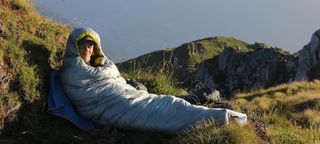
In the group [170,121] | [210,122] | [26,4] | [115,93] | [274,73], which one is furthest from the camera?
[274,73]

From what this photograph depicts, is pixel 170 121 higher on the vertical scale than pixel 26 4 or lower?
lower

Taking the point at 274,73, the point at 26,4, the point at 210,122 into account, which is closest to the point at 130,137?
the point at 210,122

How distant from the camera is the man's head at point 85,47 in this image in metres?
9.39

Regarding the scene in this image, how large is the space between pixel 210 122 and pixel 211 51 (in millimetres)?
134920

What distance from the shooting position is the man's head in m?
9.39

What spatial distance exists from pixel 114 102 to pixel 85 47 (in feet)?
4.15

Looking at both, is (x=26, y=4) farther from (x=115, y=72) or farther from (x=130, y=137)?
(x=130, y=137)

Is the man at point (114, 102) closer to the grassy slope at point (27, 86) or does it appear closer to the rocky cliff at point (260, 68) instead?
the grassy slope at point (27, 86)

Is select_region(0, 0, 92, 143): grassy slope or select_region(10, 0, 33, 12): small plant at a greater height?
select_region(10, 0, 33, 12): small plant

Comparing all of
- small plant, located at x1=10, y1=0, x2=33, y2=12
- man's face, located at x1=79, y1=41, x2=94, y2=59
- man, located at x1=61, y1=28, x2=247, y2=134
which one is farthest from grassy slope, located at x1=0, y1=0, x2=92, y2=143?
small plant, located at x1=10, y1=0, x2=33, y2=12

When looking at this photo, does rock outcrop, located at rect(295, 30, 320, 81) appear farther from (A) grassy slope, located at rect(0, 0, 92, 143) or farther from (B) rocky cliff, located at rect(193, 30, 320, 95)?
(A) grassy slope, located at rect(0, 0, 92, 143)

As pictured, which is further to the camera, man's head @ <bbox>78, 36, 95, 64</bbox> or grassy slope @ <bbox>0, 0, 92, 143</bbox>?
man's head @ <bbox>78, 36, 95, 64</bbox>

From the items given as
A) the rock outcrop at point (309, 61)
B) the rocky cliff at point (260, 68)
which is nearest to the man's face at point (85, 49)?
the rocky cliff at point (260, 68)

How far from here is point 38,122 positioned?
8.81 m
